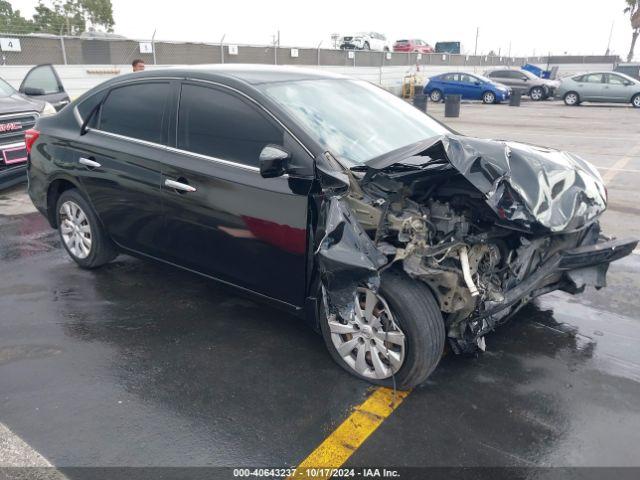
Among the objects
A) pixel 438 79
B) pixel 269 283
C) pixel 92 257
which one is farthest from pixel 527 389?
pixel 438 79

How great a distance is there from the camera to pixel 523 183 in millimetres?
3049

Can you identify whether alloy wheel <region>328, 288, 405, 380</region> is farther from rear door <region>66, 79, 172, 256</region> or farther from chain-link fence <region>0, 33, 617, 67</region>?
chain-link fence <region>0, 33, 617, 67</region>

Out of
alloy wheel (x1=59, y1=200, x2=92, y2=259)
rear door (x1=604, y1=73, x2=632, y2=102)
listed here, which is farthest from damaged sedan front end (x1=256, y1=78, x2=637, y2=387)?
rear door (x1=604, y1=73, x2=632, y2=102)

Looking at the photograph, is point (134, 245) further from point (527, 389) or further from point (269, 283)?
point (527, 389)

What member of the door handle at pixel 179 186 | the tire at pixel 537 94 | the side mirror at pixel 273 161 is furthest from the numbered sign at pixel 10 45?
the tire at pixel 537 94

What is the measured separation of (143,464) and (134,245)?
6.84 feet

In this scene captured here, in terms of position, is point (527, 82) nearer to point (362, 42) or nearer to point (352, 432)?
point (362, 42)

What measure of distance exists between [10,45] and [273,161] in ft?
43.9

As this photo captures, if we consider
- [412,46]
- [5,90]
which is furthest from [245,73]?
[412,46]

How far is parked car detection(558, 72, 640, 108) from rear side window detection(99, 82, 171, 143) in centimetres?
2300

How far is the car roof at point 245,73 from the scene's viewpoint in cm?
375

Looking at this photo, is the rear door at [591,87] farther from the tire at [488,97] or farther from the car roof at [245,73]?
the car roof at [245,73]

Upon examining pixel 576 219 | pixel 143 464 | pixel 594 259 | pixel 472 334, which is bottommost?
pixel 143 464

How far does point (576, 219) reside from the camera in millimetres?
3156
